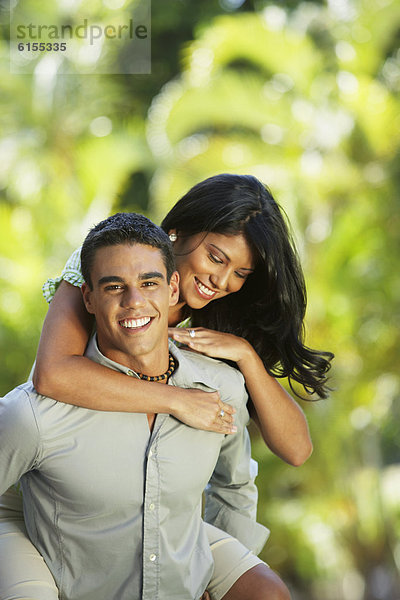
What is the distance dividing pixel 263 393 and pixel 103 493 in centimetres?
88

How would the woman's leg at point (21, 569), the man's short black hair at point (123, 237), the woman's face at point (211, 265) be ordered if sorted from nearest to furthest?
the woman's leg at point (21, 569) → the man's short black hair at point (123, 237) → the woman's face at point (211, 265)

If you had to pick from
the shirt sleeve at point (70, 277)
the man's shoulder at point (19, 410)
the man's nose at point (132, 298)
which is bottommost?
the man's shoulder at point (19, 410)

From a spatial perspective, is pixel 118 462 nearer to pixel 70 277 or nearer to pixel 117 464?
pixel 117 464

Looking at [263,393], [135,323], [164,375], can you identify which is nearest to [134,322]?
[135,323]

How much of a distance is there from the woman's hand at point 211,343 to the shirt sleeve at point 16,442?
0.79m

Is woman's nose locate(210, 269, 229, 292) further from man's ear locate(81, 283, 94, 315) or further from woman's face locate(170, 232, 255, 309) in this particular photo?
man's ear locate(81, 283, 94, 315)

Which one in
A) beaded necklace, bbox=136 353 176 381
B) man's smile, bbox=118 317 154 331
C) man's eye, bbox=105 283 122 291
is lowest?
beaded necklace, bbox=136 353 176 381

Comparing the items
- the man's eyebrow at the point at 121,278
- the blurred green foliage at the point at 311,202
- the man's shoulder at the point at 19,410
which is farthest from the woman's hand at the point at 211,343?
the blurred green foliage at the point at 311,202

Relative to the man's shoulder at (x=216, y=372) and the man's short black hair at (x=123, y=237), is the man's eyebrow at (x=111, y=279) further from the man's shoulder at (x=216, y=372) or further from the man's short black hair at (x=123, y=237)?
the man's shoulder at (x=216, y=372)

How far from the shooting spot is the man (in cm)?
276

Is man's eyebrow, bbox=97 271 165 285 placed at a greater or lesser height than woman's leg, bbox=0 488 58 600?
greater

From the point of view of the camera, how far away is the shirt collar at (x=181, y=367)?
304 centimetres

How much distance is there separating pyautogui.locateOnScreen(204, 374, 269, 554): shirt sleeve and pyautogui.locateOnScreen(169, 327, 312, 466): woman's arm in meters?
0.12

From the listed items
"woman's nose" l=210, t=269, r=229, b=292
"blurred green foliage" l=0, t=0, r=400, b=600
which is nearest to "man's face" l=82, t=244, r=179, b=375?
"woman's nose" l=210, t=269, r=229, b=292
